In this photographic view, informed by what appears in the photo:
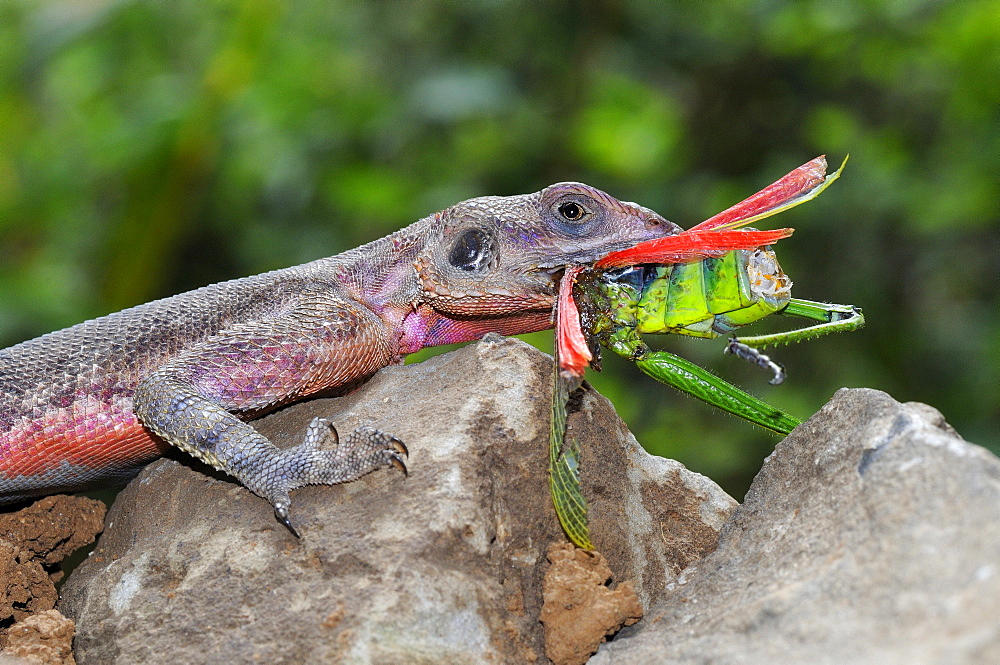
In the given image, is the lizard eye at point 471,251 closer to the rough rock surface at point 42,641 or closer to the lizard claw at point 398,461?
the lizard claw at point 398,461

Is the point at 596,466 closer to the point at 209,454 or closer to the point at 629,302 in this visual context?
the point at 629,302

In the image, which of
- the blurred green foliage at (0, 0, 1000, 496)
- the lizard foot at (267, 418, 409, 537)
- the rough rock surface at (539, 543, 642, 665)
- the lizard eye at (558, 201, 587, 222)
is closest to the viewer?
the rough rock surface at (539, 543, 642, 665)

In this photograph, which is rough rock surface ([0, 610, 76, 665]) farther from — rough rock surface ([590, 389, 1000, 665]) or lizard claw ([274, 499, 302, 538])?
rough rock surface ([590, 389, 1000, 665])

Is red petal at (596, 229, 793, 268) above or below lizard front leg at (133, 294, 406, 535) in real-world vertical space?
above

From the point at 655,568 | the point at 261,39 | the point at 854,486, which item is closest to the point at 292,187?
the point at 261,39

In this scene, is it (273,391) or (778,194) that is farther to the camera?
(273,391)

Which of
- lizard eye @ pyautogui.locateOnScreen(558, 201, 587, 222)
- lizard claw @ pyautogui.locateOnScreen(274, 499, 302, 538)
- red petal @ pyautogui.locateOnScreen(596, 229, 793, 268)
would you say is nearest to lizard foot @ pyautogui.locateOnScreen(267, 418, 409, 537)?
lizard claw @ pyautogui.locateOnScreen(274, 499, 302, 538)

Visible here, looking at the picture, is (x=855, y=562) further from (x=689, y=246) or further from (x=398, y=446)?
(x=398, y=446)

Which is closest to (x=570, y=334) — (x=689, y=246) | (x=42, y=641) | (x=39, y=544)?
(x=689, y=246)
